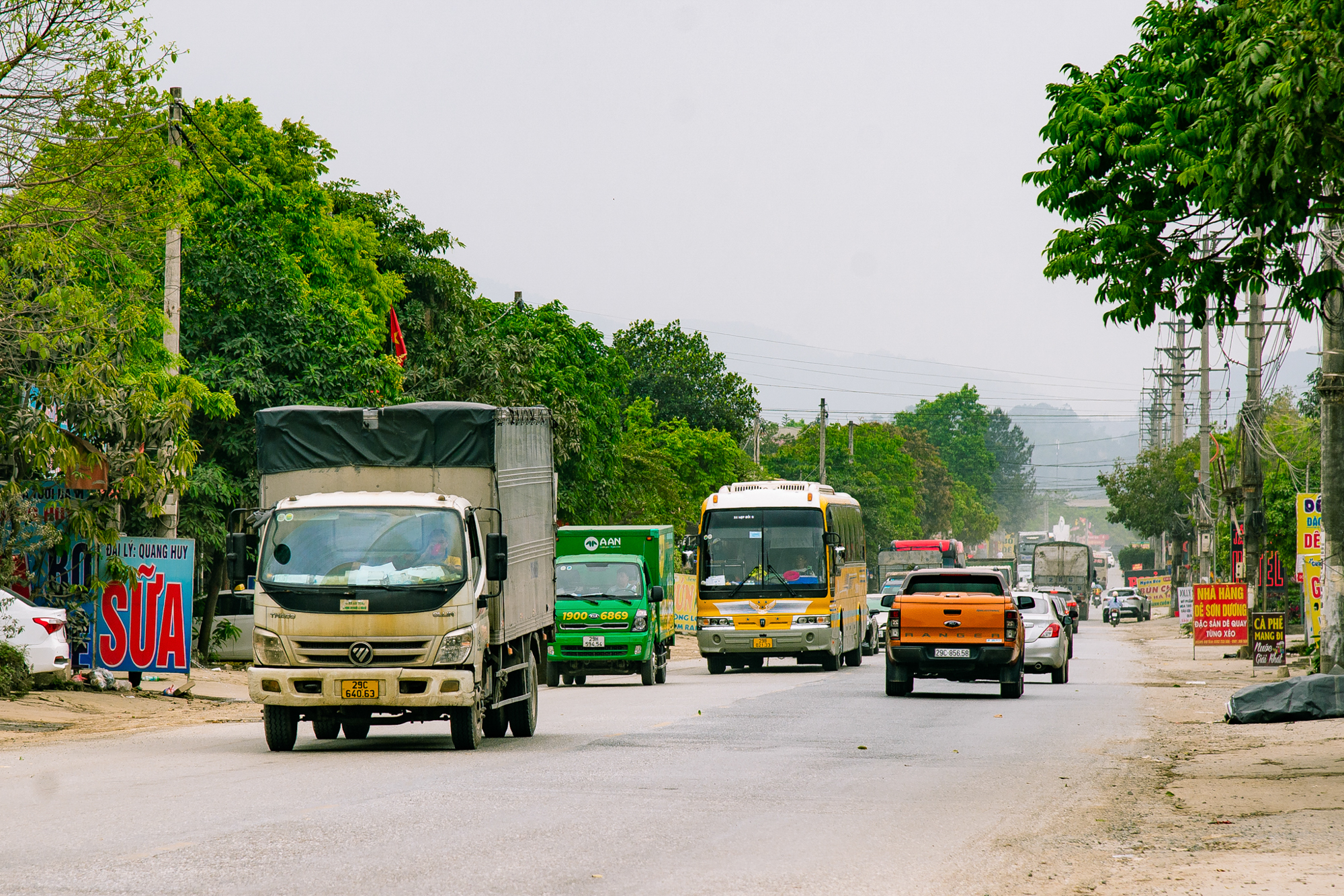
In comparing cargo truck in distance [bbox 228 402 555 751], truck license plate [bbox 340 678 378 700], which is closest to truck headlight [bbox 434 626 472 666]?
cargo truck in distance [bbox 228 402 555 751]

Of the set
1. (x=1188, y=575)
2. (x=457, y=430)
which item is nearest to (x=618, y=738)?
(x=457, y=430)

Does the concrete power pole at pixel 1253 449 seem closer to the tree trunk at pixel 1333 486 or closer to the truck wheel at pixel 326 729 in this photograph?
the tree trunk at pixel 1333 486

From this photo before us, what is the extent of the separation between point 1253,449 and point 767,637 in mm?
12712

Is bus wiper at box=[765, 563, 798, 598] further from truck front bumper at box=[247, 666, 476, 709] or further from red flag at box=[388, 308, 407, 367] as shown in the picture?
red flag at box=[388, 308, 407, 367]

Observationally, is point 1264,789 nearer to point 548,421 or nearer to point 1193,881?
point 1193,881

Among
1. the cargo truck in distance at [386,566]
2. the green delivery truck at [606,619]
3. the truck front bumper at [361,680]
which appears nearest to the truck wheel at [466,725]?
the cargo truck in distance at [386,566]

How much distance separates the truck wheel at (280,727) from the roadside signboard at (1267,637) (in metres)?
19.5

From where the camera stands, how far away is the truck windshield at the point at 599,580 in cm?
2861

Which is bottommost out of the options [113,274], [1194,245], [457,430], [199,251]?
[457,430]

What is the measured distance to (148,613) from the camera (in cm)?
2244

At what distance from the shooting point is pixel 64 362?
2175 centimetres

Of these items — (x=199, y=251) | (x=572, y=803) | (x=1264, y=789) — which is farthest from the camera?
(x=199, y=251)

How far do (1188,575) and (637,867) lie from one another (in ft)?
289

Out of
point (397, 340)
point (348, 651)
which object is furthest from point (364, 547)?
point (397, 340)
